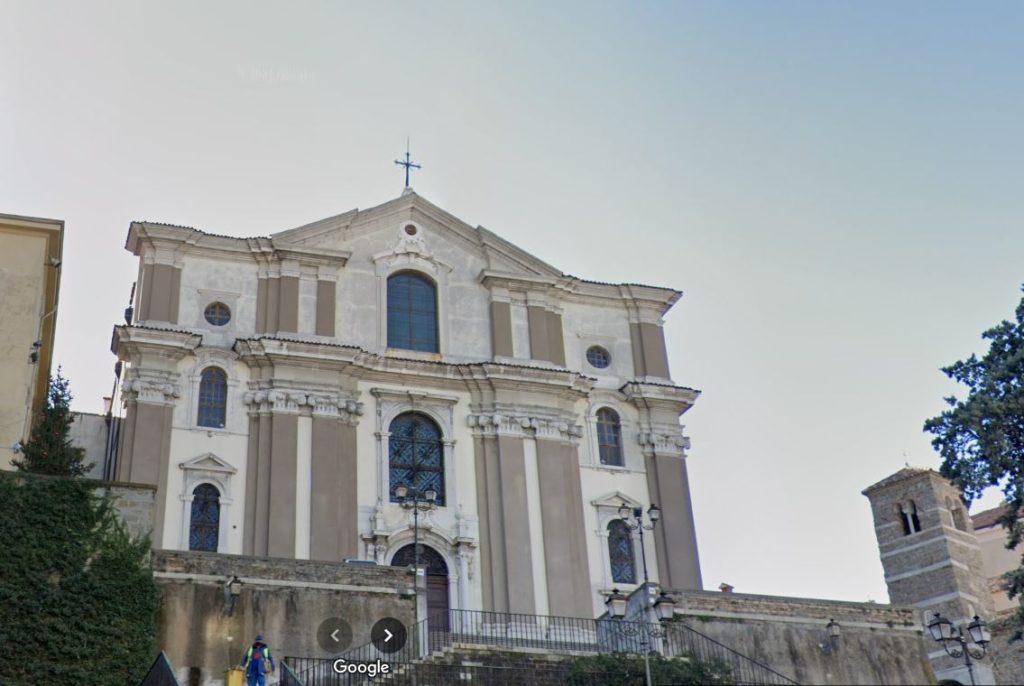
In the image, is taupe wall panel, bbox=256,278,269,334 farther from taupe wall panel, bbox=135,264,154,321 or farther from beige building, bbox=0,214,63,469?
beige building, bbox=0,214,63,469

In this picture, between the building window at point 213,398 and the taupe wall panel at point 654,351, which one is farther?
the taupe wall panel at point 654,351

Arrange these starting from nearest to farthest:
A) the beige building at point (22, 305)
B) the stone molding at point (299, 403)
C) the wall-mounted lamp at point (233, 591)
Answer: the wall-mounted lamp at point (233, 591) → the beige building at point (22, 305) → the stone molding at point (299, 403)

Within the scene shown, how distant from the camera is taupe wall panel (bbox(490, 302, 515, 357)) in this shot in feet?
122

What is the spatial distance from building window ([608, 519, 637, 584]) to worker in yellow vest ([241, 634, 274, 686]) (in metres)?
13.9

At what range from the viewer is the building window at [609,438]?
3716cm

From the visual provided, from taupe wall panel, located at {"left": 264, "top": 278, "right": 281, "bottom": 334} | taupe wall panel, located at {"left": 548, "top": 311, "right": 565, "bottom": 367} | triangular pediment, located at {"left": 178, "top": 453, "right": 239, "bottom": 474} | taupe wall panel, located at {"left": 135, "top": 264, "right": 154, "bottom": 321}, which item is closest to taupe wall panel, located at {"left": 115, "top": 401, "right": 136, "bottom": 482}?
triangular pediment, located at {"left": 178, "top": 453, "right": 239, "bottom": 474}

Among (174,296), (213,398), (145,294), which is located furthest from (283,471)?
(145,294)

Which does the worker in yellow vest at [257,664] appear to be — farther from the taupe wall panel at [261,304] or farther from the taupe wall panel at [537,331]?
the taupe wall panel at [537,331]

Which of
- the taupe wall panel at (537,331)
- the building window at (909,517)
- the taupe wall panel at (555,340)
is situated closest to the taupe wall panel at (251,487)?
the taupe wall panel at (537,331)

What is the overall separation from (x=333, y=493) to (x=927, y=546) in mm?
24987

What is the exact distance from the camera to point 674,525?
36.2 metres

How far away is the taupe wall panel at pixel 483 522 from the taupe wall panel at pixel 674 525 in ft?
15.9

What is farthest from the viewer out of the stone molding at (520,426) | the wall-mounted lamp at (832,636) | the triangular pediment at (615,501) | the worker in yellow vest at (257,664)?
the triangular pediment at (615,501)

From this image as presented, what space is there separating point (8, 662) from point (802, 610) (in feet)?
55.1
